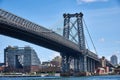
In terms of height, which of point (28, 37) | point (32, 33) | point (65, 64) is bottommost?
point (65, 64)

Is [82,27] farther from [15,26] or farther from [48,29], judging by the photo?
[15,26]

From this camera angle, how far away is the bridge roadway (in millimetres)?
71250

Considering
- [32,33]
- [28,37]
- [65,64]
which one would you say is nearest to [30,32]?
[32,33]

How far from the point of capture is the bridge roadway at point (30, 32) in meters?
71.2

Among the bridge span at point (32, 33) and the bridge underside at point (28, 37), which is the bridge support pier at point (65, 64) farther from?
the bridge underside at point (28, 37)

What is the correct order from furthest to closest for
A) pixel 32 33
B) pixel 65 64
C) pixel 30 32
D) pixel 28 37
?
pixel 65 64 → pixel 28 37 → pixel 32 33 → pixel 30 32

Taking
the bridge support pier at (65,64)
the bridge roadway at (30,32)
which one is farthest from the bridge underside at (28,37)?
the bridge support pier at (65,64)

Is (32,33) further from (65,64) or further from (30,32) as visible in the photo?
(65,64)

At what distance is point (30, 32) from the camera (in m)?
79.6

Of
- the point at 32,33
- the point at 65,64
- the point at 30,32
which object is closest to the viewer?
the point at 30,32

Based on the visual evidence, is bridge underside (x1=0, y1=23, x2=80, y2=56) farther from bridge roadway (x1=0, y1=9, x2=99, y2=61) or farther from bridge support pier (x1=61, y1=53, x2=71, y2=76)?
bridge support pier (x1=61, y1=53, x2=71, y2=76)

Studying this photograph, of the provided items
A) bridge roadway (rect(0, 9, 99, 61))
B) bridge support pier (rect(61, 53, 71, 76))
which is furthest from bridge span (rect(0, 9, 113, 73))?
bridge support pier (rect(61, 53, 71, 76))

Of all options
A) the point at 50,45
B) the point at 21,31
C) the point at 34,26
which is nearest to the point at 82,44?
the point at 50,45

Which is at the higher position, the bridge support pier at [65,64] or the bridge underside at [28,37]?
the bridge underside at [28,37]
